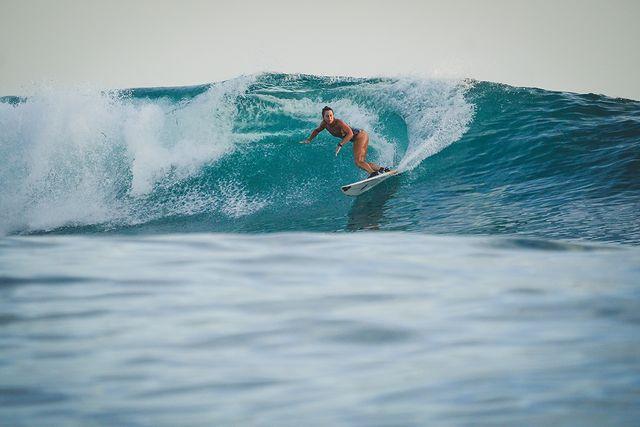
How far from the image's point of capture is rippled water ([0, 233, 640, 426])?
8.55 ft

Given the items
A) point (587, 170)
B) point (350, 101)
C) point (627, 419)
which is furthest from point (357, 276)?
point (350, 101)

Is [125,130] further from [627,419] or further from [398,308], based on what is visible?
[627,419]

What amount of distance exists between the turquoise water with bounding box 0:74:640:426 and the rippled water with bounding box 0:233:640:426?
0.04 ft

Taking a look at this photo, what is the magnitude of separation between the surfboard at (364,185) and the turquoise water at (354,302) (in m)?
0.15

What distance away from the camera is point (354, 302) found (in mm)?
4168

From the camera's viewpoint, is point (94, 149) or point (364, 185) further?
point (94, 149)

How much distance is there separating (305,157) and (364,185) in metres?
2.52

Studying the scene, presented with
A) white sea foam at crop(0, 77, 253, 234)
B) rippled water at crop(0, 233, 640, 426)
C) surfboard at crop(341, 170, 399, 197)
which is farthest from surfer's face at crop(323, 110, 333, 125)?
rippled water at crop(0, 233, 640, 426)

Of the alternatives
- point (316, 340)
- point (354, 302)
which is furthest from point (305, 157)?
point (316, 340)

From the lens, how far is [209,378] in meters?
→ 2.92

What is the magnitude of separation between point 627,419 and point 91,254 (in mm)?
4245

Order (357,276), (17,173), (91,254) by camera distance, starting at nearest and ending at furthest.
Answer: (357,276), (91,254), (17,173)

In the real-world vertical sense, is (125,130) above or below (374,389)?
above

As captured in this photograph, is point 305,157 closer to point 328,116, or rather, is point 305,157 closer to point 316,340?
point 328,116
